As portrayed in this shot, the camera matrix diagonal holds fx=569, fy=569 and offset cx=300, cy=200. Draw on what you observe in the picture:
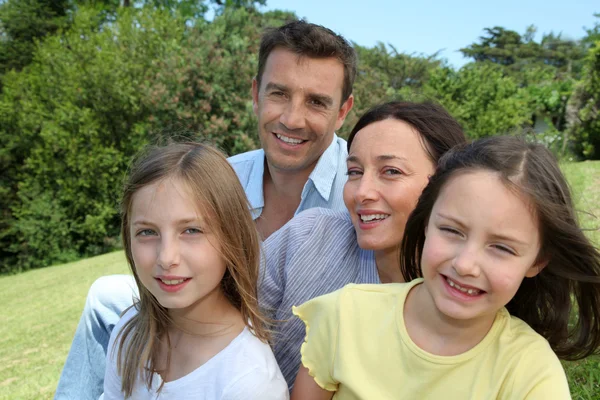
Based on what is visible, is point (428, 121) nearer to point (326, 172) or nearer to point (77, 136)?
point (326, 172)

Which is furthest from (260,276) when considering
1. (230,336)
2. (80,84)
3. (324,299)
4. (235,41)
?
(80,84)

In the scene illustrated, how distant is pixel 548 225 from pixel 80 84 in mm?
23435

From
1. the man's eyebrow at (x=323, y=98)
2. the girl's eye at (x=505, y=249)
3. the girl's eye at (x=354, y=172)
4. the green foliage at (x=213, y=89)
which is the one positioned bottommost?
the green foliage at (x=213, y=89)

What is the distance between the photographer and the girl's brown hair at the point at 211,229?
2281 millimetres

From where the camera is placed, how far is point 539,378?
1.70 metres

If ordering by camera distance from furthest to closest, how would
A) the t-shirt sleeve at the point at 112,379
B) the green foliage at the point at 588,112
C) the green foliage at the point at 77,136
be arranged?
1. the green foliage at the point at 77,136
2. the green foliage at the point at 588,112
3. the t-shirt sleeve at the point at 112,379

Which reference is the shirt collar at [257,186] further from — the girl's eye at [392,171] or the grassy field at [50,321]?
the grassy field at [50,321]

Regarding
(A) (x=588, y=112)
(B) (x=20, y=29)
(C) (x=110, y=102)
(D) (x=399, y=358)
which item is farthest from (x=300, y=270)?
(B) (x=20, y=29)

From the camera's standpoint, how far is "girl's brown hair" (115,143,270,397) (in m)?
2.28

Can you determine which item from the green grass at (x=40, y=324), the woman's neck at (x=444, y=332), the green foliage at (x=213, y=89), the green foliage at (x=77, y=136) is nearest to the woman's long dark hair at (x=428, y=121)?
the woman's neck at (x=444, y=332)

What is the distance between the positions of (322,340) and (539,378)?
73 centimetres

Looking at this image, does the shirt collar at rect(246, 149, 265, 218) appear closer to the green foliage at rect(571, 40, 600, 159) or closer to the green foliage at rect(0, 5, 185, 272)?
the green foliage at rect(571, 40, 600, 159)

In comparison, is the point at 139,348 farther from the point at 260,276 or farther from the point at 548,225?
the point at 548,225

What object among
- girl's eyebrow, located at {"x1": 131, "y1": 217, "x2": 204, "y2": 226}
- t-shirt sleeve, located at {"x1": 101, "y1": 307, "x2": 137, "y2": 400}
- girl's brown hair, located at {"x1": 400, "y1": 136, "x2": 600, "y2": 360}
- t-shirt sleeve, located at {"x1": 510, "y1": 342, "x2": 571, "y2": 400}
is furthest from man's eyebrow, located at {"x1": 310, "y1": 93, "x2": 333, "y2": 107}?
t-shirt sleeve, located at {"x1": 510, "y1": 342, "x2": 571, "y2": 400}
